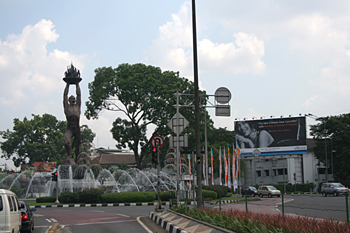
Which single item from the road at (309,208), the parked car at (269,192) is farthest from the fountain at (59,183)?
the road at (309,208)

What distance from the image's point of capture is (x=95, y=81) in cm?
5175

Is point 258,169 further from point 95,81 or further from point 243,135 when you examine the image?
point 95,81

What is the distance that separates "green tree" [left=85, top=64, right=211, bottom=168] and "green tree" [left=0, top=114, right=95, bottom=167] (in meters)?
30.7

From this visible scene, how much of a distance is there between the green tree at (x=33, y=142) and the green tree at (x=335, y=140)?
49.7 m

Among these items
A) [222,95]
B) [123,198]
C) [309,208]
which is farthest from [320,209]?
[123,198]

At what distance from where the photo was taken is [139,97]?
1914 inches

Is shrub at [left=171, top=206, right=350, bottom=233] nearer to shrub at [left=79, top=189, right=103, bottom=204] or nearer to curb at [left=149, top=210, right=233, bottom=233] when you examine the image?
curb at [left=149, top=210, right=233, bottom=233]

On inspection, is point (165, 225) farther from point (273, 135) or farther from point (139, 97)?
point (273, 135)

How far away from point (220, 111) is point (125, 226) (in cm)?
695

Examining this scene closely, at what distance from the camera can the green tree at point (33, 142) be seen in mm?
77688

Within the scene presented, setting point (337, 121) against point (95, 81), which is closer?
point (95, 81)

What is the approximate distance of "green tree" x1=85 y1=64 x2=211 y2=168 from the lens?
48375mm

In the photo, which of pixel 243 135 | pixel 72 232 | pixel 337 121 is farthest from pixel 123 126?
pixel 72 232

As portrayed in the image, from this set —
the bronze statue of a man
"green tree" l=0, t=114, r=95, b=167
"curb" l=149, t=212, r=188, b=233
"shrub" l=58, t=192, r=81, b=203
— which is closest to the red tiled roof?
"green tree" l=0, t=114, r=95, b=167
